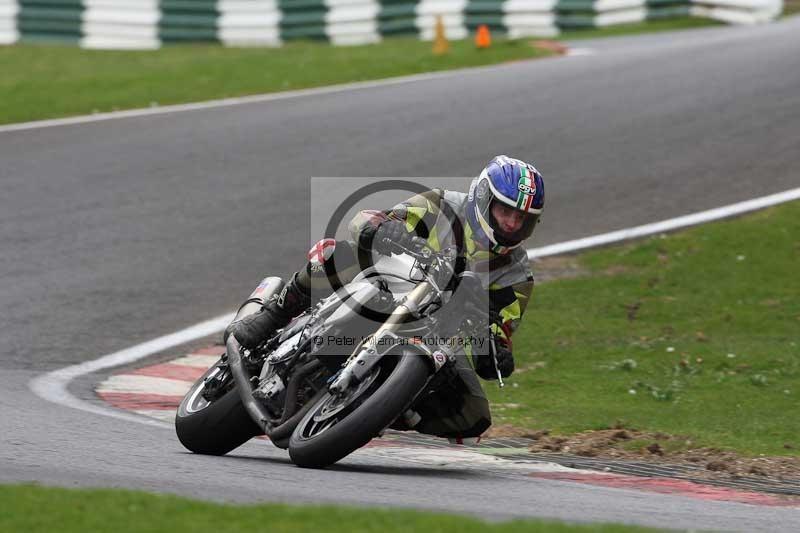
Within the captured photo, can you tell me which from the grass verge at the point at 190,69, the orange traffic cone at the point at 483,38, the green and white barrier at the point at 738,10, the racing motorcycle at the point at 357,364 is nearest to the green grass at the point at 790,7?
the green and white barrier at the point at 738,10

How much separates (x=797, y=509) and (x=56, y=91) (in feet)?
42.0

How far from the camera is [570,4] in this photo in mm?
21188

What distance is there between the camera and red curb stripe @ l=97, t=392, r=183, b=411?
7949 mm

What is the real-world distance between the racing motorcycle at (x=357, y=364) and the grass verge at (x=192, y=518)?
3.72ft

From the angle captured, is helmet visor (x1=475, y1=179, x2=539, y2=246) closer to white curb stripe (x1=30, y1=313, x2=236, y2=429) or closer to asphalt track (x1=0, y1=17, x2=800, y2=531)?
asphalt track (x1=0, y1=17, x2=800, y2=531)

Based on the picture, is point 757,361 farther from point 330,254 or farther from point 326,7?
point 326,7

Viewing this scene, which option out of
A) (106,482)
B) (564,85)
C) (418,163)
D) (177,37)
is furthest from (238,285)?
(177,37)

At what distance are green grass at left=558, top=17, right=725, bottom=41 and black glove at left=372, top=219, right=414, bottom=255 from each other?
1495 centimetres

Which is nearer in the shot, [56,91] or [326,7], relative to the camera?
[56,91]

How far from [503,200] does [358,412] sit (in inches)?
47.0

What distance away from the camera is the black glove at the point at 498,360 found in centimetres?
618

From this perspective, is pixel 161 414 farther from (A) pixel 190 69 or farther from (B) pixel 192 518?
(A) pixel 190 69

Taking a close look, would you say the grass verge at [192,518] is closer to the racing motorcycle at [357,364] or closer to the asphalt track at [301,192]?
the asphalt track at [301,192]

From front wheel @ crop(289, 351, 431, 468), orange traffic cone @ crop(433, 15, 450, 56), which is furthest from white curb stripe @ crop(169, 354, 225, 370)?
orange traffic cone @ crop(433, 15, 450, 56)
